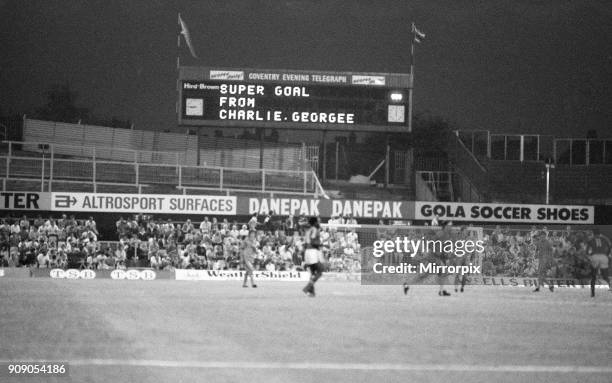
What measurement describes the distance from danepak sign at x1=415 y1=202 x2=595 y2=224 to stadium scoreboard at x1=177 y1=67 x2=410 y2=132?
4515 mm

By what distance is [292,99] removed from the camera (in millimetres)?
43312

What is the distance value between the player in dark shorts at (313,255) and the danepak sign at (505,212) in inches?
856

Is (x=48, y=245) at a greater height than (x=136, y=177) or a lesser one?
lesser

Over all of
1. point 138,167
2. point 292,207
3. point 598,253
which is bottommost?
point 598,253

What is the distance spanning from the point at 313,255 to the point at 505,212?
2412 centimetres

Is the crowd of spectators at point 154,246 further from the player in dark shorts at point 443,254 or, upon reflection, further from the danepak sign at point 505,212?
the player in dark shorts at point 443,254

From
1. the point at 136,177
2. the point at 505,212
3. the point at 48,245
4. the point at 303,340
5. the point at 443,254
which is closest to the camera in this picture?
the point at 303,340

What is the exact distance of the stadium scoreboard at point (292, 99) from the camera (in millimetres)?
43031

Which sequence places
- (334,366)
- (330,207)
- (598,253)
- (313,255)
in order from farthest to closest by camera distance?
(330,207) < (598,253) < (313,255) < (334,366)

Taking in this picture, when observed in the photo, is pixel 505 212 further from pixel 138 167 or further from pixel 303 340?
pixel 303 340

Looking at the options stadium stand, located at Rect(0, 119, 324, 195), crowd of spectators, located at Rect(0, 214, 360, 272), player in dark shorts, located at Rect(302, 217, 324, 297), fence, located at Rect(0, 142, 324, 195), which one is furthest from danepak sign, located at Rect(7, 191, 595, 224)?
player in dark shorts, located at Rect(302, 217, 324, 297)

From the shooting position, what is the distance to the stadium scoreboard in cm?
4303

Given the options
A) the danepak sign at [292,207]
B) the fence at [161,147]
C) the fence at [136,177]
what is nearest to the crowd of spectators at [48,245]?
the danepak sign at [292,207]

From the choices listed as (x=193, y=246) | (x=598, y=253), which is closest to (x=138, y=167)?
(x=193, y=246)
